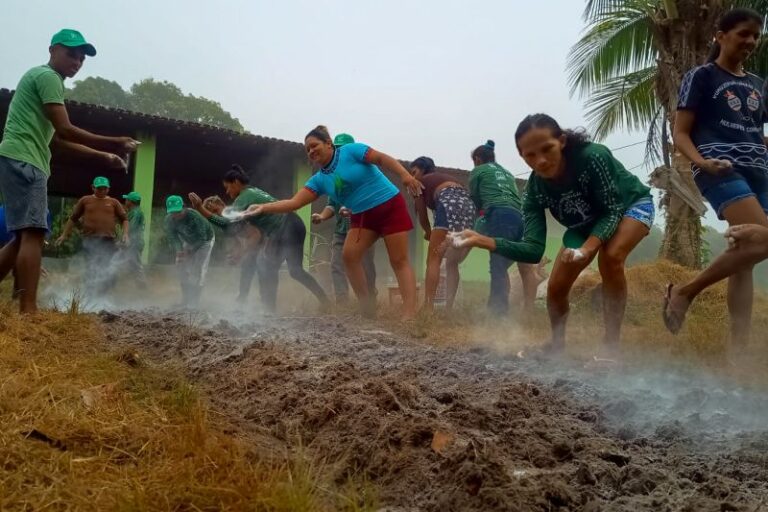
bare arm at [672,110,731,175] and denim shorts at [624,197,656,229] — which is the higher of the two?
bare arm at [672,110,731,175]

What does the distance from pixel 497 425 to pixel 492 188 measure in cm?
373

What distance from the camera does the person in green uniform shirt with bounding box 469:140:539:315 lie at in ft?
17.3

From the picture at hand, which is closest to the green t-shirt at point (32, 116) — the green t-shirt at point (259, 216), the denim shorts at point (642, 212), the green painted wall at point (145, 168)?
the green t-shirt at point (259, 216)

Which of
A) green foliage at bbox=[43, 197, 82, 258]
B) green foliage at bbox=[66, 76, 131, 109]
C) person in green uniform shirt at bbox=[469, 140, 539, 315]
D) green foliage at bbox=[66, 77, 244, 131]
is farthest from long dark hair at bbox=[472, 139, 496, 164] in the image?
green foliage at bbox=[66, 76, 131, 109]

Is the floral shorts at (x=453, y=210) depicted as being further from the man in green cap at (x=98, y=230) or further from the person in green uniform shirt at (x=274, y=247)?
the man in green cap at (x=98, y=230)

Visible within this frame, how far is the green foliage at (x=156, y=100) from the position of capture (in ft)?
108

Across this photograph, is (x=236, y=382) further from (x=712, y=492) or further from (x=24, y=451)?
(x=712, y=492)

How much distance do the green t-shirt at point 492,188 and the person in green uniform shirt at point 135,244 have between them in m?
5.04

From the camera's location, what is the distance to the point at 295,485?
4.41ft

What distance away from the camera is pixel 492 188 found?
5387mm

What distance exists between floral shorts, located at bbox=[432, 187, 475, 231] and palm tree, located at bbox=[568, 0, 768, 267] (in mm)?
3594

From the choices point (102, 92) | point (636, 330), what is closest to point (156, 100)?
point (102, 92)

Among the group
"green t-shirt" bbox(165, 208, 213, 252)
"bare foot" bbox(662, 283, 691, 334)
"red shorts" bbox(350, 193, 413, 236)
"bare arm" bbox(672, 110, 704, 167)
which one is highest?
"bare arm" bbox(672, 110, 704, 167)

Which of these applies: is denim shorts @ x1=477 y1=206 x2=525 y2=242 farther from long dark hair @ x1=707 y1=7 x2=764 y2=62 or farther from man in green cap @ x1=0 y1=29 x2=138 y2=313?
man in green cap @ x1=0 y1=29 x2=138 y2=313
